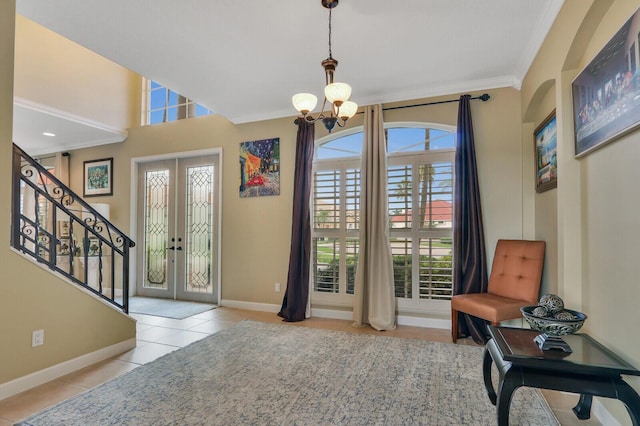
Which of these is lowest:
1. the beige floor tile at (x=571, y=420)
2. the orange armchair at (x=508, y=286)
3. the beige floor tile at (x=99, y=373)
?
the beige floor tile at (x=99, y=373)

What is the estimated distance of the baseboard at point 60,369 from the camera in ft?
7.88

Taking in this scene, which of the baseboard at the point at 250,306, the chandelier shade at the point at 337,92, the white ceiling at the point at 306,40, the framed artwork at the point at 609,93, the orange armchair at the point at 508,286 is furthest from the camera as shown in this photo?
the baseboard at the point at 250,306

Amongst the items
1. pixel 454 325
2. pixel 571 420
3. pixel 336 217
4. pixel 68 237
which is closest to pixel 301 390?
pixel 571 420

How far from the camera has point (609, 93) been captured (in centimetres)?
185

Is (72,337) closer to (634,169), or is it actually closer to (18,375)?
(18,375)

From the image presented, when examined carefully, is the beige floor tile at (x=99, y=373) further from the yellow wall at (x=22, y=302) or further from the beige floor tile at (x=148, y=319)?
the beige floor tile at (x=148, y=319)

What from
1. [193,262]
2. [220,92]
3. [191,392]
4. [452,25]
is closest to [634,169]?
[452,25]

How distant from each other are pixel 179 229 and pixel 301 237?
2403 mm

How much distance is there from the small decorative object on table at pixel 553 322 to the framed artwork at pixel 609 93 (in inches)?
39.0

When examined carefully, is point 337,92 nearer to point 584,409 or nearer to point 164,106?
point 584,409

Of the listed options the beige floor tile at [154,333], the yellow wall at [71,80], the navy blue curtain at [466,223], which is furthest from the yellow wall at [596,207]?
the yellow wall at [71,80]

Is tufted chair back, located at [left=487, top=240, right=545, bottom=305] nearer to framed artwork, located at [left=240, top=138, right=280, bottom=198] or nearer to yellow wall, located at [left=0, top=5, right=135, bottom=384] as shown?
framed artwork, located at [left=240, top=138, right=280, bottom=198]

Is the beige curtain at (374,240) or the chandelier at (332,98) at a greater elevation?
the chandelier at (332,98)

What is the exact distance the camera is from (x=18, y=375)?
96.5 inches
